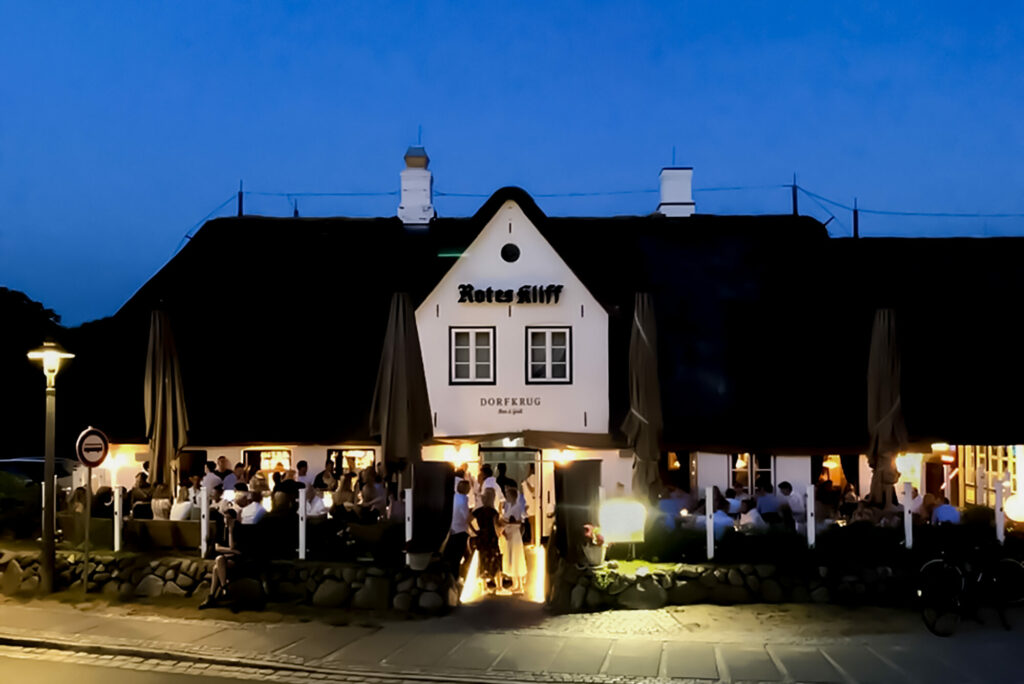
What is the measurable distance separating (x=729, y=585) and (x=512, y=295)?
8444 mm

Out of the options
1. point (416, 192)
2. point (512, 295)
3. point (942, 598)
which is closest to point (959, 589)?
point (942, 598)

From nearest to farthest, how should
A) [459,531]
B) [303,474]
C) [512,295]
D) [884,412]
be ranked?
[459,531] → [884,412] → [303,474] → [512,295]

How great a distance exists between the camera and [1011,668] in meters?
10.7

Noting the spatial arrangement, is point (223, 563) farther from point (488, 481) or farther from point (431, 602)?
point (488, 481)

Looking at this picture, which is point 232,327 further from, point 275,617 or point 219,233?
point 275,617

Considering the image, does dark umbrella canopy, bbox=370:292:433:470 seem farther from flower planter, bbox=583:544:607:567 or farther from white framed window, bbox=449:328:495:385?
white framed window, bbox=449:328:495:385

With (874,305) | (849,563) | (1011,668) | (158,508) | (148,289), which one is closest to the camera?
(1011,668)

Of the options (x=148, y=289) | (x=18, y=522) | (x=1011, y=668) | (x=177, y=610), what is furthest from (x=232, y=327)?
(x=1011, y=668)

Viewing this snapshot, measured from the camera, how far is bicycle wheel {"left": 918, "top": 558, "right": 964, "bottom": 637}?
1241 cm

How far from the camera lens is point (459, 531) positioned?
50.3 feet

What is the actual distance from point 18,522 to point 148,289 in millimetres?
8559

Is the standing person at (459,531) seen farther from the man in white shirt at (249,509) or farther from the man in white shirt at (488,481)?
the man in white shirt at (249,509)

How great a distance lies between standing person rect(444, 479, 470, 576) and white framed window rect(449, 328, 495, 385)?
5.47m

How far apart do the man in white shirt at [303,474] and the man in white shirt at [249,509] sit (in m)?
1.74
